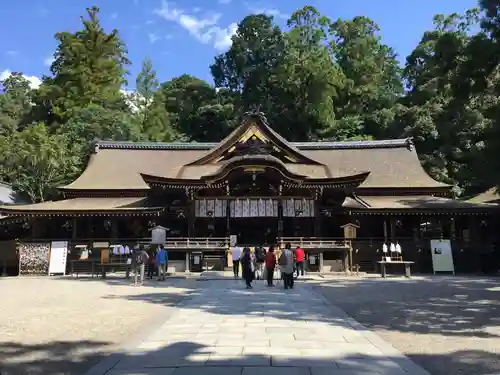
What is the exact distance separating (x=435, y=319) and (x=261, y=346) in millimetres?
4338

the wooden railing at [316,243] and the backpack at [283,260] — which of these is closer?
the backpack at [283,260]

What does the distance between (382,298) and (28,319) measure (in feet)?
28.3

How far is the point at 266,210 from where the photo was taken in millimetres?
23547

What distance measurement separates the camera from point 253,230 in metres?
25.4

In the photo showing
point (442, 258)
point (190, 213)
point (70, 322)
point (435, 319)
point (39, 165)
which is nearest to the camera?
point (70, 322)

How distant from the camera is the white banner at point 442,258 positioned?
20.5m

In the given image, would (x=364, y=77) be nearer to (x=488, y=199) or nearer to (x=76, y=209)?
(x=488, y=199)

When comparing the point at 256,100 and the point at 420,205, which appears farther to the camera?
the point at 256,100

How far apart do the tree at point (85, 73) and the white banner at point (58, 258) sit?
90.2 ft

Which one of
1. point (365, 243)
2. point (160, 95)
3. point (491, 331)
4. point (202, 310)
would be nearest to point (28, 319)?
point (202, 310)

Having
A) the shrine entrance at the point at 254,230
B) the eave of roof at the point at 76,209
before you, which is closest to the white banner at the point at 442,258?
the shrine entrance at the point at 254,230

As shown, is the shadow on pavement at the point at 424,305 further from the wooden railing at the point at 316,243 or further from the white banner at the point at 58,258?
the white banner at the point at 58,258

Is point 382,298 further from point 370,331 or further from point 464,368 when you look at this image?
point 464,368

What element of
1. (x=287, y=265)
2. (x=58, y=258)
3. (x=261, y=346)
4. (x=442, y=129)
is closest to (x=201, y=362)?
(x=261, y=346)
